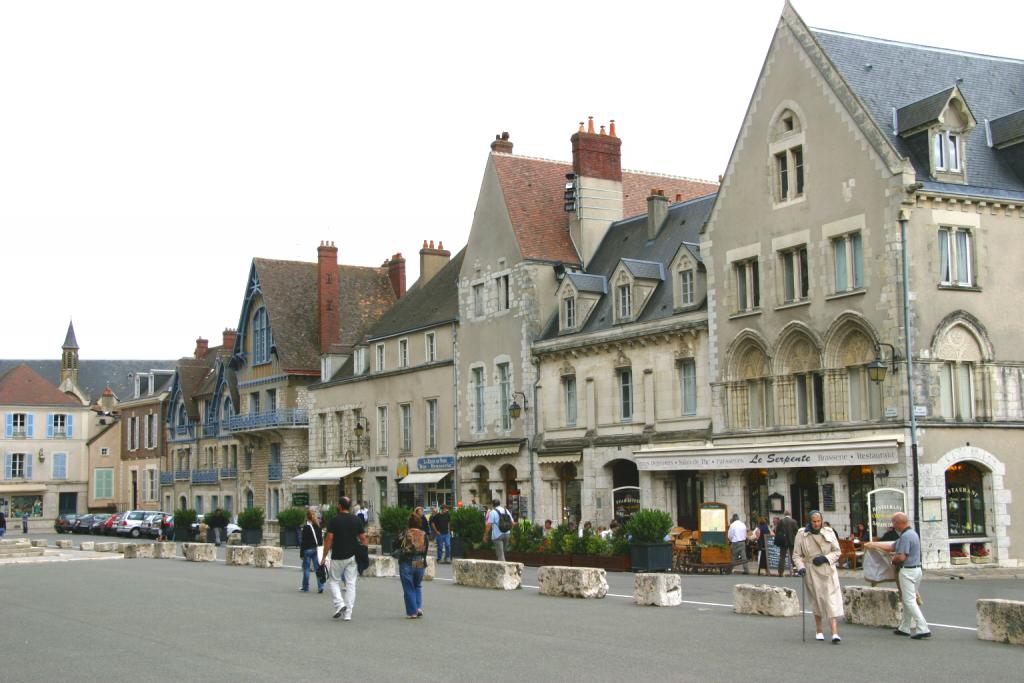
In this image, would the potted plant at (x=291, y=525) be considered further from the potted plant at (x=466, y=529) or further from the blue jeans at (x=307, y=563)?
the blue jeans at (x=307, y=563)

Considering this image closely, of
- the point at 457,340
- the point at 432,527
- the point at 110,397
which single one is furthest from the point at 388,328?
the point at 110,397

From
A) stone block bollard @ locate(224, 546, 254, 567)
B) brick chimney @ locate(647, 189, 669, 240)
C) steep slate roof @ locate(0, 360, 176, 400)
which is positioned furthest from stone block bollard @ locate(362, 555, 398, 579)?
steep slate roof @ locate(0, 360, 176, 400)

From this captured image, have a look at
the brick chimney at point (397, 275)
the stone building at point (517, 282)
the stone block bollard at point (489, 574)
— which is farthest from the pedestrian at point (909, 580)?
the brick chimney at point (397, 275)

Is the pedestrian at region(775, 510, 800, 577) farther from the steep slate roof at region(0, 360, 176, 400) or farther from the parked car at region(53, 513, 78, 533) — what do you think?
the steep slate roof at region(0, 360, 176, 400)

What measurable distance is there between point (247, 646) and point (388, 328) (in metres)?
34.4

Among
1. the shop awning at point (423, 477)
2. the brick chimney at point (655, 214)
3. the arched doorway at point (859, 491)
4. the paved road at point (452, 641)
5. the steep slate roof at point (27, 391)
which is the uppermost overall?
the brick chimney at point (655, 214)

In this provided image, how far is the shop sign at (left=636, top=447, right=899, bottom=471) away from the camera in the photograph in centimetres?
2723

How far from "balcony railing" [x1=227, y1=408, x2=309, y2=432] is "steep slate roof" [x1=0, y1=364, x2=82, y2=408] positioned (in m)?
24.7

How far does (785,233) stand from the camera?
30672mm

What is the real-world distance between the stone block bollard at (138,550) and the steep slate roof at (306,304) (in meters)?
17.9

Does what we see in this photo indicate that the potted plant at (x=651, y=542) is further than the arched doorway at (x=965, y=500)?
No

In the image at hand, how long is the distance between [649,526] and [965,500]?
7.30 meters

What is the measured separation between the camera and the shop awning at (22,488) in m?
73.6

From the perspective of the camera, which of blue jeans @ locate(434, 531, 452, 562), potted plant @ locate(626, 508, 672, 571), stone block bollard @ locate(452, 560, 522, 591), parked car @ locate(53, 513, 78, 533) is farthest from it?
parked car @ locate(53, 513, 78, 533)
